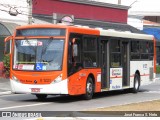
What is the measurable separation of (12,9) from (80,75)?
54.0 ft

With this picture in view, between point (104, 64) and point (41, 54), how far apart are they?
12.9 ft

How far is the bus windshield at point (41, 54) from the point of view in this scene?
1847 centimetres

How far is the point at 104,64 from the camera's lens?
21.6 meters

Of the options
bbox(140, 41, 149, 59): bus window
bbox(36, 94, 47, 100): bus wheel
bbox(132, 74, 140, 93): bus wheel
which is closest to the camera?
bbox(36, 94, 47, 100): bus wheel

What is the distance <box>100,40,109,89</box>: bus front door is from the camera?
21438 millimetres

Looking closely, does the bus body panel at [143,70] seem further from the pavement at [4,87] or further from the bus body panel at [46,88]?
the bus body panel at [46,88]

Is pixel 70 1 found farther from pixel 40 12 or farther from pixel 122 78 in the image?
pixel 122 78

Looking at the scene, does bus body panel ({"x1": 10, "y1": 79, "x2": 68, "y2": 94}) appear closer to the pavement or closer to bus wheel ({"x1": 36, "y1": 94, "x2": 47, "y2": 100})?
bus wheel ({"x1": 36, "y1": 94, "x2": 47, "y2": 100})

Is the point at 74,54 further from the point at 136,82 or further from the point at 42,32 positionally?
the point at 136,82

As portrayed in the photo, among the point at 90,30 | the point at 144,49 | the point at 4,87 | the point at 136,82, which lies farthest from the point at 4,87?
the point at 90,30

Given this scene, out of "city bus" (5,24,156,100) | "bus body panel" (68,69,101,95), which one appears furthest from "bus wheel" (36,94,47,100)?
"bus body panel" (68,69,101,95)

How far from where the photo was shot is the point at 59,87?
59.9 feet

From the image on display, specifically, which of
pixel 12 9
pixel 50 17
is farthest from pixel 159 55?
pixel 12 9

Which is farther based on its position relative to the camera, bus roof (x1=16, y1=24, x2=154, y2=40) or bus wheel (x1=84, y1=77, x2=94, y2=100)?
bus wheel (x1=84, y1=77, x2=94, y2=100)
